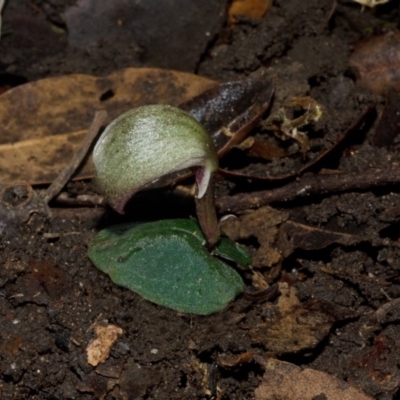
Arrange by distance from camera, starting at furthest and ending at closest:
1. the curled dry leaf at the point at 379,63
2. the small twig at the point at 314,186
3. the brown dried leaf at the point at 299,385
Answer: the curled dry leaf at the point at 379,63 → the small twig at the point at 314,186 → the brown dried leaf at the point at 299,385

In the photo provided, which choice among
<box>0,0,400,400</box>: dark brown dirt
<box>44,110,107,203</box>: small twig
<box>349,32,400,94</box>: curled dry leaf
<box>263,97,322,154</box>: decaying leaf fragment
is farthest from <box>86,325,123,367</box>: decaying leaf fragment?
<box>349,32,400,94</box>: curled dry leaf

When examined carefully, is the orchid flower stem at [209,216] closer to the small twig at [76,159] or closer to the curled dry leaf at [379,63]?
the small twig at [76,159]

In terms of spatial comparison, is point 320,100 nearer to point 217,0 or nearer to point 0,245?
point 217,0

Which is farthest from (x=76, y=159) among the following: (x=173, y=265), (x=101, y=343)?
(x=101, y=343)

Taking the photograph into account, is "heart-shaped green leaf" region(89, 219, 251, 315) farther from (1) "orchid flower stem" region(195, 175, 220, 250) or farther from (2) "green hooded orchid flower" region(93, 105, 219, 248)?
(2) "green hooded orchid flower" region(93, 105, 219, 248)

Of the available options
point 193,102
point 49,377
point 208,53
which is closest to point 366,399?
point 49,377

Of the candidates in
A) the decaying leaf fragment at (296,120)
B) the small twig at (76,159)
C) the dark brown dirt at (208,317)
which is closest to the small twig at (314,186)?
the dark brown dirt at (208,317)
